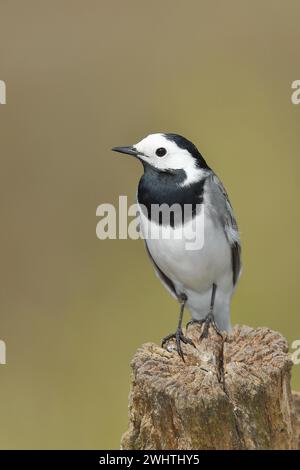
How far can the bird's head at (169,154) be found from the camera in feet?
17.2

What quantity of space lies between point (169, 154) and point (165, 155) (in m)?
0.02

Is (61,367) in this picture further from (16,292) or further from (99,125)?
(99,125)

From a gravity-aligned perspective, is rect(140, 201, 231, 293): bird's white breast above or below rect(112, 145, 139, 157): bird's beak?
below

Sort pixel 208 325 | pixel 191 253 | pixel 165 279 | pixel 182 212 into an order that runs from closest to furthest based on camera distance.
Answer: pixel 208 325 < pixel 182 212 < pixel 191 253 < pixel 165 279

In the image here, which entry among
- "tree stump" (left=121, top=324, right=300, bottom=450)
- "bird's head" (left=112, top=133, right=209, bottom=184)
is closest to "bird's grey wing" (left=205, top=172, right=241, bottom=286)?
"bird's head" (left=112, top=133, right=209, bottom=184)

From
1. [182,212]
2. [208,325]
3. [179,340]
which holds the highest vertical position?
[182,212]

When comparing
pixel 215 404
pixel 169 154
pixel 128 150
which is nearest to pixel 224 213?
pixel 169 154

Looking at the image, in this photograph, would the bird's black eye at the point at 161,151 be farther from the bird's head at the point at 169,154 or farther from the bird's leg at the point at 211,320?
the bird's leg at the point at 211,320

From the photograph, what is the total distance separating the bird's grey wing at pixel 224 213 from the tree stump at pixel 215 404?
132 cm

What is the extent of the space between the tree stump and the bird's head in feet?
4.23

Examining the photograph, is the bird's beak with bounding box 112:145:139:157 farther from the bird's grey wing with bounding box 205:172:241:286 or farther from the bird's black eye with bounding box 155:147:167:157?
the bird's grey wing with bounding box 205:172:241:286

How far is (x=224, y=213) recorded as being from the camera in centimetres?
560

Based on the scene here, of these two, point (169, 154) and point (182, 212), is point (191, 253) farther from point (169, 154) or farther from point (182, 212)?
point (169, 154)

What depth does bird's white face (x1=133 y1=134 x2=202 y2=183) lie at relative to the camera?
17.3ft
